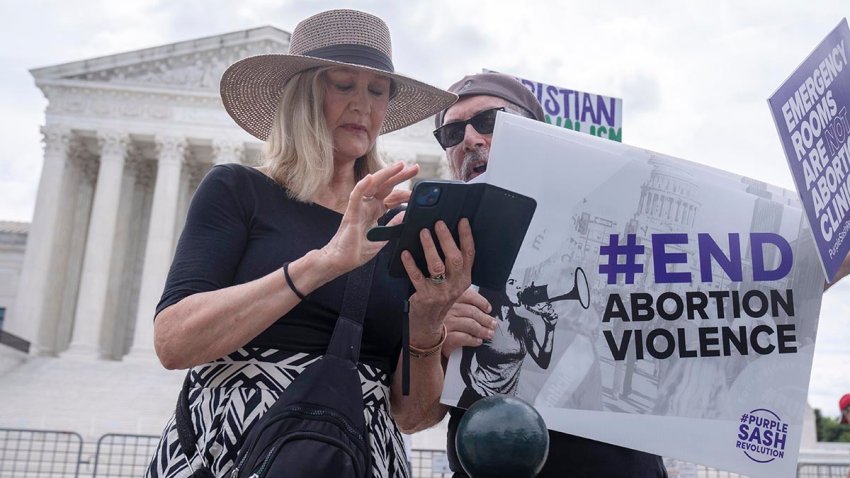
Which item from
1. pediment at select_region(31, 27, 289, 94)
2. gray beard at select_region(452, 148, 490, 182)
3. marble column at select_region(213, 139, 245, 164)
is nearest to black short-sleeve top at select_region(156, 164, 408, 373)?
gray beard at select_region(452, 148, 490, 182)

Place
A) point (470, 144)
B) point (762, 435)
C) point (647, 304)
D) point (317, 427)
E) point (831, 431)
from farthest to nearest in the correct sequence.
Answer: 1. point (831, 431)
2. point (470, 144)
3. point (647, 304)
4. point (762, 435)
5. point (317, 427)

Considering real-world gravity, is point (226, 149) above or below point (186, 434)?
above

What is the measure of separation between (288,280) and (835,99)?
1.95 metres

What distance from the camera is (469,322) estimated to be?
2.35 meters

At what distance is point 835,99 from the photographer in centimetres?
261

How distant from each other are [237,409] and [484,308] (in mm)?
799

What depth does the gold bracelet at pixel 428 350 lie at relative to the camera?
2.39m

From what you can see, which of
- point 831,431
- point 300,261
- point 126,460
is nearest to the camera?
point 300,261

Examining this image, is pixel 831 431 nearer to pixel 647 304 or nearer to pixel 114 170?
pixel 114 170

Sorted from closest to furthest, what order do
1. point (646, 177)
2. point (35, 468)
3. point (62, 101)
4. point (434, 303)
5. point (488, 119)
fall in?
point (434, 303) → point (646, 177) → point (488, 119) → point (35, 468) → point (62, 101)

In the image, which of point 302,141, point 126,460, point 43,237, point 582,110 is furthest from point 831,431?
point 302,141

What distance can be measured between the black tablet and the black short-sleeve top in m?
0.32

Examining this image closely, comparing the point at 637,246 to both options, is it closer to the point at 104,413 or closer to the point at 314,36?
the point at 314,36

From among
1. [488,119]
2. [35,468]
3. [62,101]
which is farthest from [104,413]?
[488,119]
